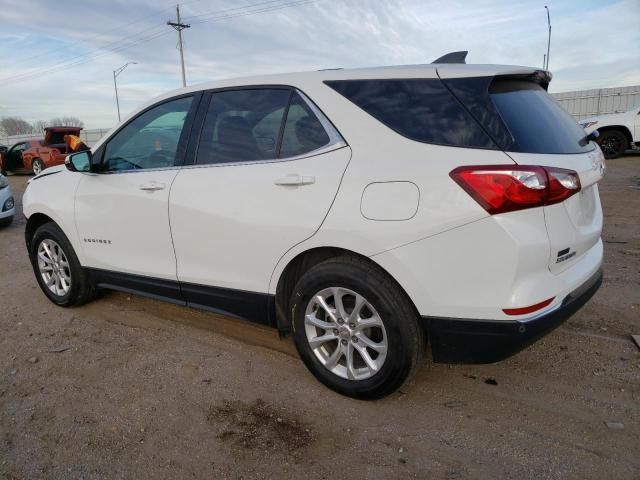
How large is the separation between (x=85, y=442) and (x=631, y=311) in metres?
3.85

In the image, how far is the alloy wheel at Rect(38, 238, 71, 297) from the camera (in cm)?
427

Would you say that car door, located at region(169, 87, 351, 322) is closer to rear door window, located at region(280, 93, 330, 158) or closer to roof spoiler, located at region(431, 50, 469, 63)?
rear door window, located at region(280, 93, 330, 158)

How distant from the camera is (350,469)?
2258 mm

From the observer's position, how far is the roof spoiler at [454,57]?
9.66ft

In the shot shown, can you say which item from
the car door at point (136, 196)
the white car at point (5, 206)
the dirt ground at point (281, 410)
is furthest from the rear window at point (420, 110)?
the white car at point (5, 206)

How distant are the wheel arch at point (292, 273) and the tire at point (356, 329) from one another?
0.24ft

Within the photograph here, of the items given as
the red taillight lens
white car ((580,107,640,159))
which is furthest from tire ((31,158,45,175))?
the red taillight lens

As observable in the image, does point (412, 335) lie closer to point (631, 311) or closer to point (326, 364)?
point (326, 364)

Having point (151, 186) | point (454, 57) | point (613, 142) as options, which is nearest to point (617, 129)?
point (613, 142)

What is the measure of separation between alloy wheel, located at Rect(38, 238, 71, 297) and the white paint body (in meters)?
1.27

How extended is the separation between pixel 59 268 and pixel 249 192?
7.86ft

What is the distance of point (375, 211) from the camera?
2.44m

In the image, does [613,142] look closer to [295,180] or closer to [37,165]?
[295,180]

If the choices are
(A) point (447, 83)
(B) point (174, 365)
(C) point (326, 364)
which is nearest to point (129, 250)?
(B) point (174, 365)
